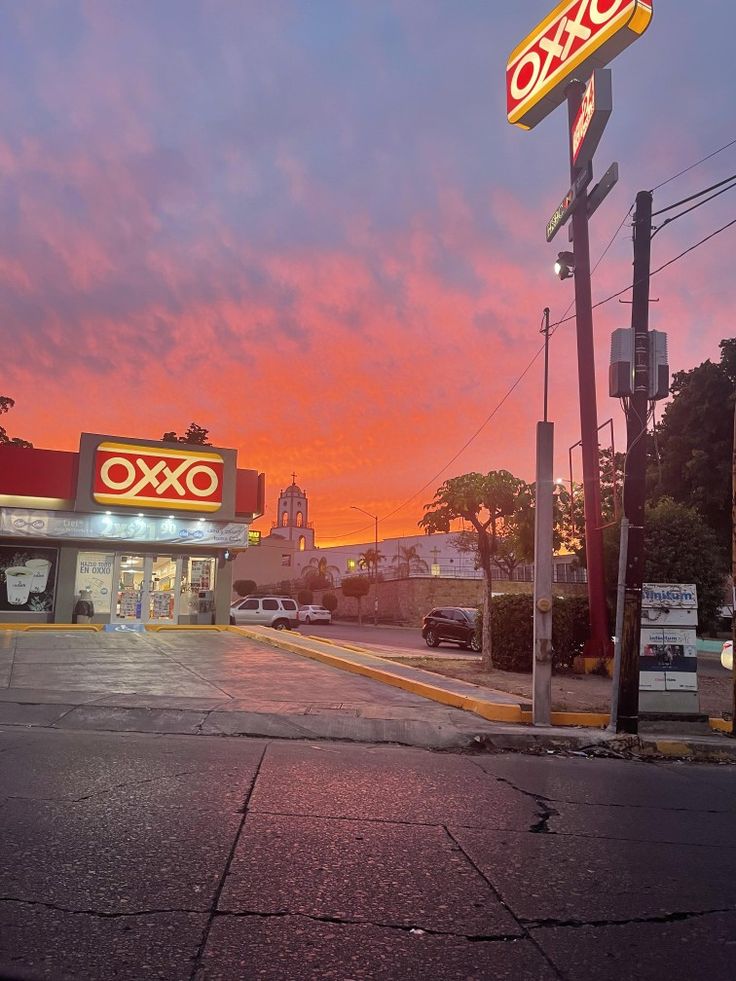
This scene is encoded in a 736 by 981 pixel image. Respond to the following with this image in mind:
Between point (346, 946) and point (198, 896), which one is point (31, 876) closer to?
point (198, 896)

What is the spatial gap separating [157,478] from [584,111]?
16346 millimetres

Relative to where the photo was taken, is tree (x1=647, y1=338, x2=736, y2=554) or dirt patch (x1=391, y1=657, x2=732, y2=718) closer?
dirt patch (x1=391, y1=657, x2=732, y2=718)

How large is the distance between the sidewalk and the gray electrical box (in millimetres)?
4454

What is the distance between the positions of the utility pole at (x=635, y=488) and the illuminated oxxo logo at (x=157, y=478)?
56.2 feet

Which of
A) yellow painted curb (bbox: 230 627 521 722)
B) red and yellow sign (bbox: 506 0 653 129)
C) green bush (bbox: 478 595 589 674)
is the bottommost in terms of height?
yellow painted curb (bbox: 230 627 521 722)

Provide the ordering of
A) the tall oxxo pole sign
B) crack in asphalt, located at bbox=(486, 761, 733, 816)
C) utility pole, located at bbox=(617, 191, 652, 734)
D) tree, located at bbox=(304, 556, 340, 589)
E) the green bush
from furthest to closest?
tree, located at bbox=(304, 556, 340, 589)
the tall oxxo pole sign
the green bush
utility pole, located at bbox=(617, 191, 652, 734)
crack in asphalt, located at bbox=(486, 761, 733, 816)

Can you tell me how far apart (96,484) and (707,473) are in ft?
96.7

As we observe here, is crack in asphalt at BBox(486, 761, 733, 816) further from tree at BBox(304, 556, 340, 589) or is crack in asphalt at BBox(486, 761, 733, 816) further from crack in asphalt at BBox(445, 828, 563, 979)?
tree at BBox(304, 556, 340, 589)

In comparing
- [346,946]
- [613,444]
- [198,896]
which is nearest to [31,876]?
[198,896]

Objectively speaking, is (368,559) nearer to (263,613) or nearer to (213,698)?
(263,613)

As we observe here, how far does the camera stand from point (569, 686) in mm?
13102

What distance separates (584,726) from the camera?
9.43 meters

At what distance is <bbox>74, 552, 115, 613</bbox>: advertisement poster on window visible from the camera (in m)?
23.5

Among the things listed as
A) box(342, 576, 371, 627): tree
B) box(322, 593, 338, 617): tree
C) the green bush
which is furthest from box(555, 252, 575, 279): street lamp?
box(322, 593, 338, 617): tree
